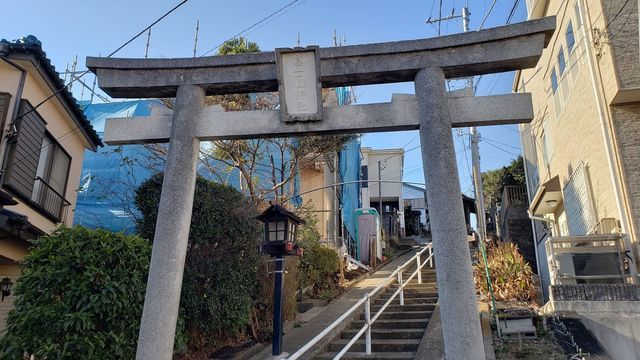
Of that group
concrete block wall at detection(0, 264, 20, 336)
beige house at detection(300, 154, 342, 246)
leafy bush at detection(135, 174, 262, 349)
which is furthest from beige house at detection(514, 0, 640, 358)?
concrete block wall at detection(0, 264, 20, 336)

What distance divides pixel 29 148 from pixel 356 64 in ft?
28.4

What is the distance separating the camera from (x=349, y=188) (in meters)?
22.2

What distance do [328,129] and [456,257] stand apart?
6.34 ft

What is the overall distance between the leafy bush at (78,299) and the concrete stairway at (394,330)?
3229mm

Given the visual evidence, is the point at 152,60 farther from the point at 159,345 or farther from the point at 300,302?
the point at 300,302

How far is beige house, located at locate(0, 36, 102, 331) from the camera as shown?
364 inches

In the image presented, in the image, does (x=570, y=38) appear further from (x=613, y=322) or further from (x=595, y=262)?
(x=613, y=322)

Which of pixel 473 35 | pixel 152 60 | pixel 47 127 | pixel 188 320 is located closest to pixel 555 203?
pixel 473 35

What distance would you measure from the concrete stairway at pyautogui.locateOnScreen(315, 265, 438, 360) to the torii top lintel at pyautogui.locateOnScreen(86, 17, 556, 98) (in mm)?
4394

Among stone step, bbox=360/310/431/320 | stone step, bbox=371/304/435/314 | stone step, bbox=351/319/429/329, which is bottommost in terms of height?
stone step, bbox=351/319/429/329

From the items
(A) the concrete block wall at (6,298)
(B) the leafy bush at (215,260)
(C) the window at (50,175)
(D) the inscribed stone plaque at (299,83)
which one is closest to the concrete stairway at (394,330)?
(B) the leafy bush at (215,260)

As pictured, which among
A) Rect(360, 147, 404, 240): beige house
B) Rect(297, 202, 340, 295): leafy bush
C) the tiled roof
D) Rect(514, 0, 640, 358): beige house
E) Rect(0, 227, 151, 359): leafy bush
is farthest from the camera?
Rect(360, 147, 404, 240): beige house

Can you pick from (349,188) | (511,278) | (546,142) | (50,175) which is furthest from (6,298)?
(546,142)

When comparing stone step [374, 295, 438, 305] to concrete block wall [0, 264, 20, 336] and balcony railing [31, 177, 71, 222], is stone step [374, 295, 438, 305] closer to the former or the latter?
concrete block wall [0, 264, 20, 336]
